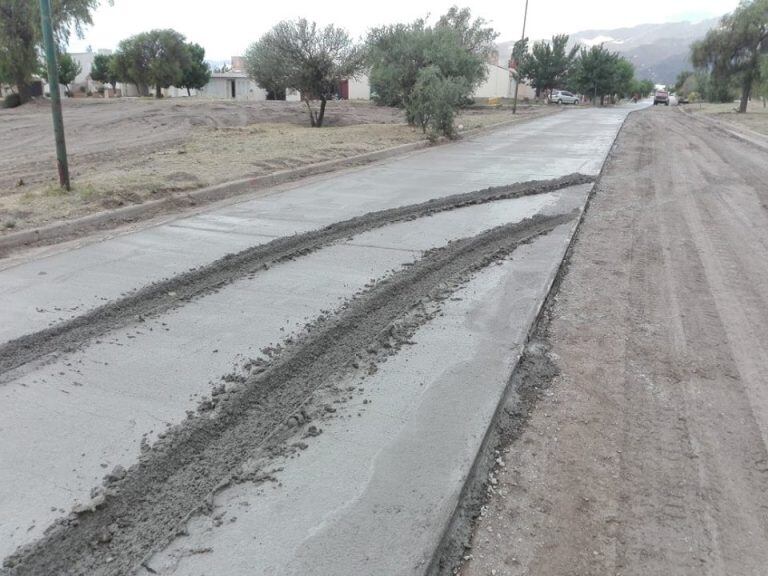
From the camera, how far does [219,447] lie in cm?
352

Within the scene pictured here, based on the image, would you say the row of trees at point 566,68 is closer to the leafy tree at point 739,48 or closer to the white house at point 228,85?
the leafy tree at point 739,48

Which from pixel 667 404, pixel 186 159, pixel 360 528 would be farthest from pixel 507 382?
pixel 186 159

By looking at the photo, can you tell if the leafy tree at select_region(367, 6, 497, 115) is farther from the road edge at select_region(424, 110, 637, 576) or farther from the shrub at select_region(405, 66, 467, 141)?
the road edge at select_region(424, 110, 637, 576)

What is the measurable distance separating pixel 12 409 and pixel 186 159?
11.9m

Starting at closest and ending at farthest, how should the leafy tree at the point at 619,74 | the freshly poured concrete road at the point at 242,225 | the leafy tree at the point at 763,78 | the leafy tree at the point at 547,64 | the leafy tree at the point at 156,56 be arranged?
the freshly poured concrete road at the point at 242,225, the leafy tree at the point at 763,78, the leafy tree at the point at 156,56, the leafy tree at the point at 547,64, the leafy tree at the point at 619,74

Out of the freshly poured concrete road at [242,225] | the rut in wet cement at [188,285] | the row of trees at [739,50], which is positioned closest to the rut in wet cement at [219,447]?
the rut in wet cement at [188,285]

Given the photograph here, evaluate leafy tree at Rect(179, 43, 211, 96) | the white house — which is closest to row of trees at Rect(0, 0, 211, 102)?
leafy tree at Rect(179, 43, 211, 96)

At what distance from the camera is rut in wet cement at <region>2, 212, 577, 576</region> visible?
2770 millimetres

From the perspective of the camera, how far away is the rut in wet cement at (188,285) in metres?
4.85

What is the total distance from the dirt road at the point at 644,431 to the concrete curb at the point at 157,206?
6.43m

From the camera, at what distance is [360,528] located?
9.52ft

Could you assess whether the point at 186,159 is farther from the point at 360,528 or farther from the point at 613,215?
the point at 360,528

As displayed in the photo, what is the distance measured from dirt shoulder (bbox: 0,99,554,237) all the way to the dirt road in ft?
24.1

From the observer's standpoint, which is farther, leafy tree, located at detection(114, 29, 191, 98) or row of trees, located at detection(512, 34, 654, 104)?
row of trees, located at detection(512, 34, 654, 104)
